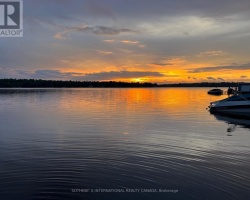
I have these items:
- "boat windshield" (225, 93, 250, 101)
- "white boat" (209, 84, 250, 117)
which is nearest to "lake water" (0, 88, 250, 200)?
"white boat" (209, 84, 250, 117)

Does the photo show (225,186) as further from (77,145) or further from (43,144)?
(43,144)

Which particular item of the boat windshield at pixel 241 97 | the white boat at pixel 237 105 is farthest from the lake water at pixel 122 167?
the boat windshield at pixel 241 97

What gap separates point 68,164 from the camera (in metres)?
14.4

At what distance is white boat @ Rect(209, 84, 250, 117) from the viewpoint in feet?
154

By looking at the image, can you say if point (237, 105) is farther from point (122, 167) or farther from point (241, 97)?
point (122, 167)

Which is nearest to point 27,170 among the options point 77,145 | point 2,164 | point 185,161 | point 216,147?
point 2,164

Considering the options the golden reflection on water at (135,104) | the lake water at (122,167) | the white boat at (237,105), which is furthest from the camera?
the golden reflection on water at (135,104)

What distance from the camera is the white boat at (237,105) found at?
47.1m

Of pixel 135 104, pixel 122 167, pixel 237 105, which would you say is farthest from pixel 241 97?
pixel 122 167

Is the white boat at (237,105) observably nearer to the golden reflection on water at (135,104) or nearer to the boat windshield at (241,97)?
the boat windshield at (241,97)

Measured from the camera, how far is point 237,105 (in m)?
48.1

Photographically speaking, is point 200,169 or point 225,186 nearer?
point 225,186

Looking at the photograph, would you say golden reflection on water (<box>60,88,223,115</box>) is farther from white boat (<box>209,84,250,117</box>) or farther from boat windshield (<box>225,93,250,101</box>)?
boat windshield (<box>225,93,250,101</box>)

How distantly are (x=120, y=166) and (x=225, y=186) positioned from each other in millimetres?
4943
